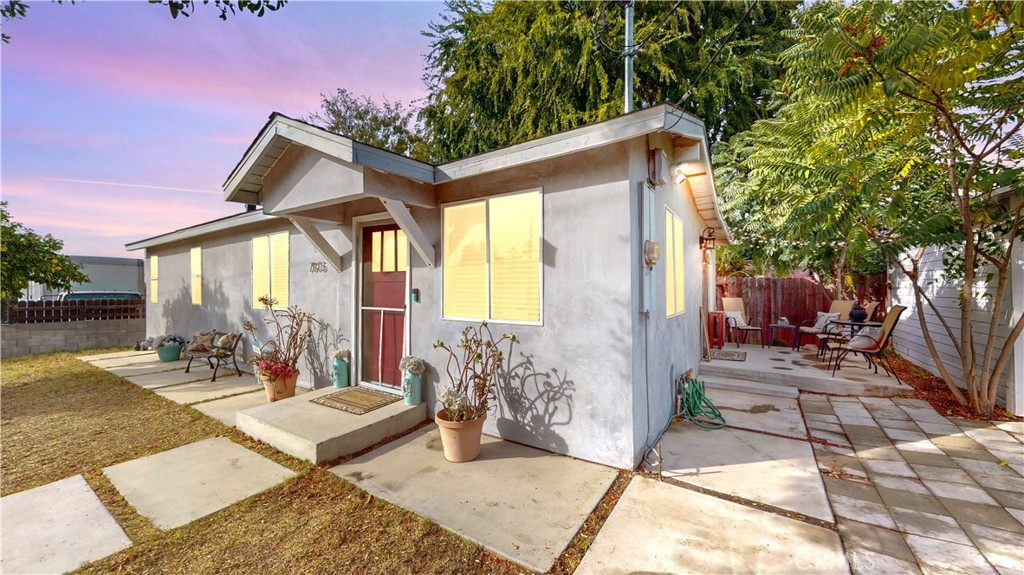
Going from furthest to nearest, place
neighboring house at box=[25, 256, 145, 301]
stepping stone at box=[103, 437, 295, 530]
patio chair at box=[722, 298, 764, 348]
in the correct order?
neighboring house at box=[25, 256, 145, 301], patio chair at box=[722, 298, 764, 348], stepping stone at box=[103, 437, 295, 530]

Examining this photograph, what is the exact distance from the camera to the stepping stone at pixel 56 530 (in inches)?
84.9

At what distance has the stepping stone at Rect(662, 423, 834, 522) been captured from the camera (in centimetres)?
272

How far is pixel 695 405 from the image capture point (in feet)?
14.6

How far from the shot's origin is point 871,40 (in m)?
3.47

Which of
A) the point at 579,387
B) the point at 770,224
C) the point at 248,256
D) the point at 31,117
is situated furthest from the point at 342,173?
the point at 770,224

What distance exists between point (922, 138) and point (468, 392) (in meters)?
6.33

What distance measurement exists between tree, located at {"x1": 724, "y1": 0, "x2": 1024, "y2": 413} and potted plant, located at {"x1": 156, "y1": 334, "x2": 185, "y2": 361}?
1156 cm

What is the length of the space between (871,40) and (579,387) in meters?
4.21

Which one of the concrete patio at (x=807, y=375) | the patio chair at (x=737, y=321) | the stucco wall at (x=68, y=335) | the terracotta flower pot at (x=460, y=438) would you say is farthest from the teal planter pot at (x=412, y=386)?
the stucco wall at (x=68, y=335)

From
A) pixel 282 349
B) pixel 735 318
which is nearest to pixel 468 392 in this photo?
pixel 282 349

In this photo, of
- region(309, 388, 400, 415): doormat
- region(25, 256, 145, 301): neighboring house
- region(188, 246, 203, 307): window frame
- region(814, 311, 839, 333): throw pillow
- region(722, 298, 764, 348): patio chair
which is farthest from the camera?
region(25, 256, 145, 301): neighboring house

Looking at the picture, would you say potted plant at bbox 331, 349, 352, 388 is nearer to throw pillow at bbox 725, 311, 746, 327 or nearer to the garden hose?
the garden hose

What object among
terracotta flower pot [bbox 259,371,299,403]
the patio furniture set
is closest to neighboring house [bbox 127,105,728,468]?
terracotta flower pot [bbox 259,371,299,403]

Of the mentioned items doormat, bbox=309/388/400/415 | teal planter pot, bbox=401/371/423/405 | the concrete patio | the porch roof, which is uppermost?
the porch roof
